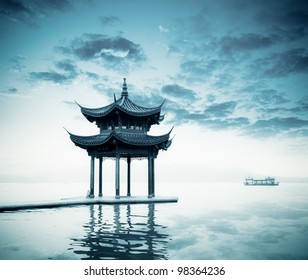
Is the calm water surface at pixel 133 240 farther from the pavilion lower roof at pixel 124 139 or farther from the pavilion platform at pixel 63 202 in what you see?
the pavilion lower roof at pixel 124 139

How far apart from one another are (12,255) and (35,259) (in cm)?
103

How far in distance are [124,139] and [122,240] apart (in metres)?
13.6

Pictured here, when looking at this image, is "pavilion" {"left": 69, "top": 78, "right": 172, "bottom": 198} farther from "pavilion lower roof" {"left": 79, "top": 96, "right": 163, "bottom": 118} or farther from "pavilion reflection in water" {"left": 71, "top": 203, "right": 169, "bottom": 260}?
"pavilion reflection in water" {"left": 71, "top": 203, "right": 169, "bottom": 260}

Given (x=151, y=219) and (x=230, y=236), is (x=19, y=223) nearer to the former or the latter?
(x=151, y=219)

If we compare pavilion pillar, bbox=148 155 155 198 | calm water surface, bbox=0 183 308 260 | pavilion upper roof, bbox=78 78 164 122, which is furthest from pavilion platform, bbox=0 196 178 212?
pavilion upper roof, bbox=78 78 164 122

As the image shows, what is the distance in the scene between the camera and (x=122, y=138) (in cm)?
2367

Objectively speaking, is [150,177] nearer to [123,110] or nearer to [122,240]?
[123,110]

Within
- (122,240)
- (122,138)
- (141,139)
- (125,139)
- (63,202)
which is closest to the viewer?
(122,240)

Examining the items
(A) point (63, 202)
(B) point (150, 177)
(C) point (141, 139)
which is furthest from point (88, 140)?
(B) point (150, 177)

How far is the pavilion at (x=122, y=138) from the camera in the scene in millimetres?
24375

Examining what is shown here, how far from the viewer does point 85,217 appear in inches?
666
